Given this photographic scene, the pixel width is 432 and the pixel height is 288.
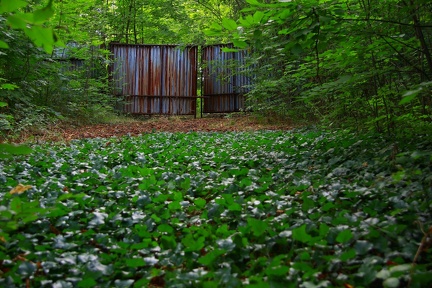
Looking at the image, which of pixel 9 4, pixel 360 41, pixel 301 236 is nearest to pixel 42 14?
pixel 9 4

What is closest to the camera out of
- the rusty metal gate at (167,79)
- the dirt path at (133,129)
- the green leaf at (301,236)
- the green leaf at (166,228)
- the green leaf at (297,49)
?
the green leaf at (301,236)

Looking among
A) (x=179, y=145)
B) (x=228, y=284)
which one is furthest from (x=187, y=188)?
(x=179, y=145)

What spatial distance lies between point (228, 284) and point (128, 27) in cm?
1895

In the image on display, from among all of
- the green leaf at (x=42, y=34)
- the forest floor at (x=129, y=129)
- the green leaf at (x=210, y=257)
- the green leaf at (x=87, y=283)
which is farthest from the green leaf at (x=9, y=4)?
the forest floor at (x=129, y=129)

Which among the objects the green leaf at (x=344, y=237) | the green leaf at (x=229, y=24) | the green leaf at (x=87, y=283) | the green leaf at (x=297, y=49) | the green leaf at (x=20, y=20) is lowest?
the green leaf at (x=87, y=283)

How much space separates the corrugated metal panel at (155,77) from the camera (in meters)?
14.4

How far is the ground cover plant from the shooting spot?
188 cm

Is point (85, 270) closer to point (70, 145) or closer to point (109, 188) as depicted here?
point (109, 188)

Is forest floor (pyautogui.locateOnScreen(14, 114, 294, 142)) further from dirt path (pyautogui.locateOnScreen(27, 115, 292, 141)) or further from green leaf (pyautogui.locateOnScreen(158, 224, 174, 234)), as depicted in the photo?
green leaf (pyautogui.locateOnScreen(158, 224, 174, 234))

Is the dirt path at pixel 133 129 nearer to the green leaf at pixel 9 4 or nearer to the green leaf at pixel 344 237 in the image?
the green leaf at pixel 9 4

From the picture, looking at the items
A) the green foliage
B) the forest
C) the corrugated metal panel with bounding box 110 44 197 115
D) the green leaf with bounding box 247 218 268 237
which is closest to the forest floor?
the corrugated metal panel with bounding box 110 44 197 115

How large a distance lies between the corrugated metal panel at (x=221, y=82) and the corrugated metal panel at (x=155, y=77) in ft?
1.77

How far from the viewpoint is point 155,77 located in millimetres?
14508

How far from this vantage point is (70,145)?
6.84 m
